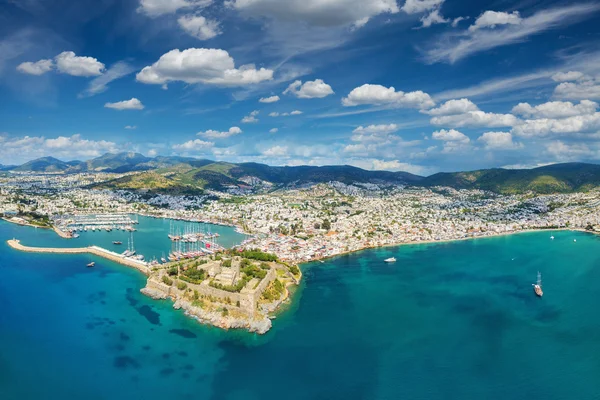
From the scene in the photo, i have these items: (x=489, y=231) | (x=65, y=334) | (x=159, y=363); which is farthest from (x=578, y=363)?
(x=489, y=231)

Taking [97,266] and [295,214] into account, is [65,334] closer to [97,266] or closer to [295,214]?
[97,266]

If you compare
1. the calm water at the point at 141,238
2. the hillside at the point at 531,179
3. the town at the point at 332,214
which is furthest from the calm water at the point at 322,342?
the hillside at the point at 531,179

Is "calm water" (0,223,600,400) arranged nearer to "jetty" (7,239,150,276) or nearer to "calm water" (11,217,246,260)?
"jetty" (7,239,150,276)

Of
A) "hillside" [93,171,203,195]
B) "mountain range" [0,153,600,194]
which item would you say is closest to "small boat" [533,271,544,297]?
"mountain range" [0,153,600,194]

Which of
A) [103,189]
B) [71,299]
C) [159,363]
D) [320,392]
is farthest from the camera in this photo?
[103,189]

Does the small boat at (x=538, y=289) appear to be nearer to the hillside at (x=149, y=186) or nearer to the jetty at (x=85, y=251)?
the jetty at (x=85, y=251)

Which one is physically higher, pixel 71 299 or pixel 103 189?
pixel 103 189
